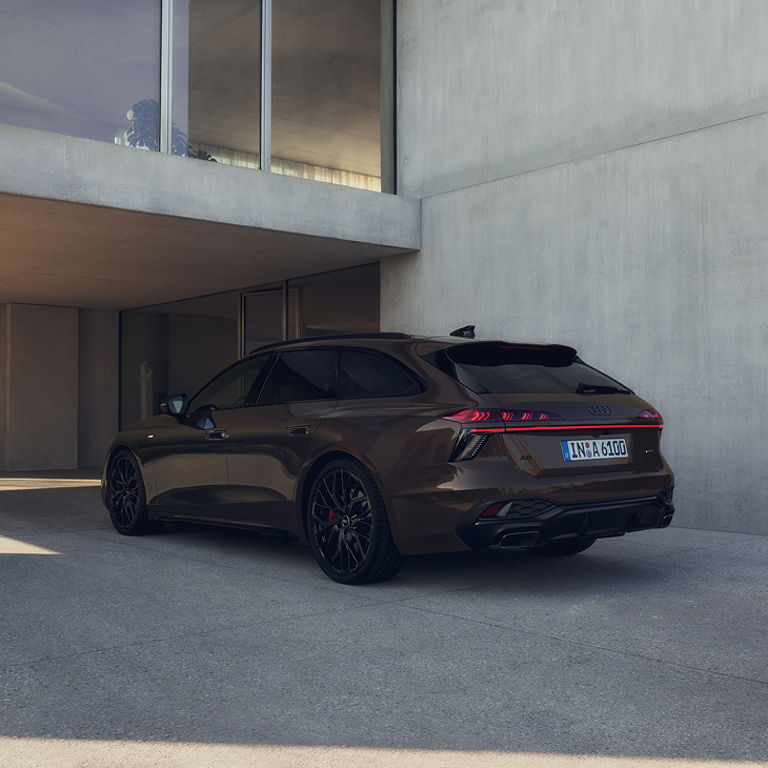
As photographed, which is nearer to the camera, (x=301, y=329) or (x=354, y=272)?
(x=354, y=272)

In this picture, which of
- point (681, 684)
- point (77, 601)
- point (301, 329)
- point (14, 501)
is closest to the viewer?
point (681, 684)

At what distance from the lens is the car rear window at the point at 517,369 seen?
514 cm

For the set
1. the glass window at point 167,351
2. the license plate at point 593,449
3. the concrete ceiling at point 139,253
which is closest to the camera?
the license plate at point 593,449

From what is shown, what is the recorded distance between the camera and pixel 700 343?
8102 millimetres

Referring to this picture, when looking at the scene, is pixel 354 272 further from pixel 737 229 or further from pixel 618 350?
pixel 737 229

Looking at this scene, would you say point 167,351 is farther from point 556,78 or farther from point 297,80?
point 556,78

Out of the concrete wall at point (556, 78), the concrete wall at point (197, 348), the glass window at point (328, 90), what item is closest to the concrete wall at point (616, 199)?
the concrete wall at point (556, 78)

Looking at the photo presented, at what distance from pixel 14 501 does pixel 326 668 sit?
8031 mm

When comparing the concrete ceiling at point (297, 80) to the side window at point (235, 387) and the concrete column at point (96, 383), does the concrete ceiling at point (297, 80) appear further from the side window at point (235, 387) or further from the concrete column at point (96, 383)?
the concrete column at point (96, 383)

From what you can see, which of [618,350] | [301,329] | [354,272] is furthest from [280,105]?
[618,350]

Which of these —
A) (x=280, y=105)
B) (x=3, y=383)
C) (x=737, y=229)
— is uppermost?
(x=280, y=105)

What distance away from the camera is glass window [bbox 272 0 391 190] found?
35.4 feet

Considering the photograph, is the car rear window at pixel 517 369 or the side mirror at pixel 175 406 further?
the side mirror at pixel 175 406

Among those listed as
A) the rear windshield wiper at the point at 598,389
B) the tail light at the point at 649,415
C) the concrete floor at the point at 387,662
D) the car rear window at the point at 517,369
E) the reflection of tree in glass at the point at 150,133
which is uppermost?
the reflection of tree in glass at the point at 150,133
